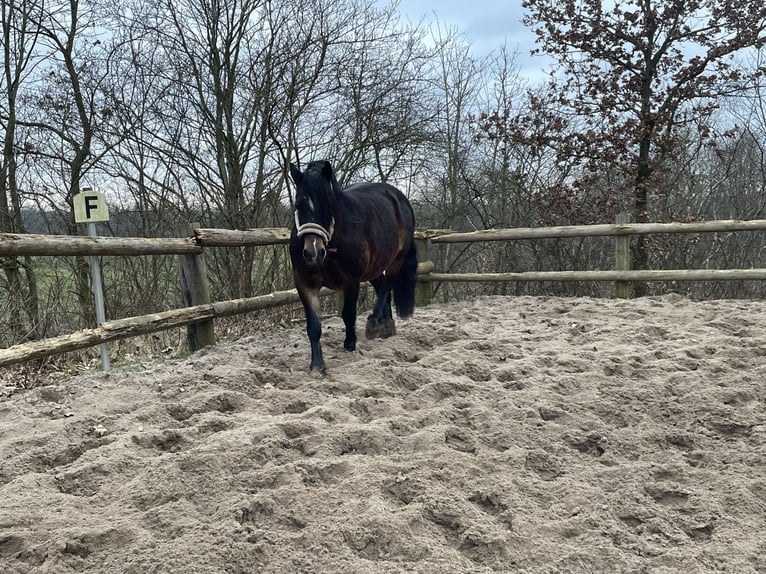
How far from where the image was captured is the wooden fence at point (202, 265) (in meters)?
3.37

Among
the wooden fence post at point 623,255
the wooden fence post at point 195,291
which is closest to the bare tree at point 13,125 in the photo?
the wooden fence post at point 195,291

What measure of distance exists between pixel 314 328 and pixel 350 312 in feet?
1.60

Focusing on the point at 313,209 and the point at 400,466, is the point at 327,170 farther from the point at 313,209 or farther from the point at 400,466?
the point at 400,466

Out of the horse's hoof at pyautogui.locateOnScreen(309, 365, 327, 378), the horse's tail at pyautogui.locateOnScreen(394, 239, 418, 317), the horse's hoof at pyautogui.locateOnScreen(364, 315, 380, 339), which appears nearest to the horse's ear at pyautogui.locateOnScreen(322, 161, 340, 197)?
the horse's hoof at pyautogui.locateOnScreen(309, 365, 327, 378)

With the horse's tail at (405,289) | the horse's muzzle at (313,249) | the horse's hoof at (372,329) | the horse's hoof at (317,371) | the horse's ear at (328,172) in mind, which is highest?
the horse's ear at (328,172)

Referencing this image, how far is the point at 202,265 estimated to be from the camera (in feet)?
15.5

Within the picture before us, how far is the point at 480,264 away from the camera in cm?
1130

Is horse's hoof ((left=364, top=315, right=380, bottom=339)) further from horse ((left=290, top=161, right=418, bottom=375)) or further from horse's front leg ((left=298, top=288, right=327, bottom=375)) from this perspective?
horse's front leg ((left=298, top=288, right=327, bottom=375))

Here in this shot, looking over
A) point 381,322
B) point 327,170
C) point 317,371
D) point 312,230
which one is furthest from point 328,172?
point 381,322

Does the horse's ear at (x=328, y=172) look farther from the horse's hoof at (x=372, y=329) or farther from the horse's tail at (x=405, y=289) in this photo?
the horse's tail at (x=405, y=289)

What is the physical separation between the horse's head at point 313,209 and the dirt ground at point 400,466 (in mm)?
865

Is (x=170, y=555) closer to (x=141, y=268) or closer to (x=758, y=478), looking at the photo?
(x=758, y=478)

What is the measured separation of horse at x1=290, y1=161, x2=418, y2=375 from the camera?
3.38 m

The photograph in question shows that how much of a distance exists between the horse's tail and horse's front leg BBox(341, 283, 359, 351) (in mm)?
1186
